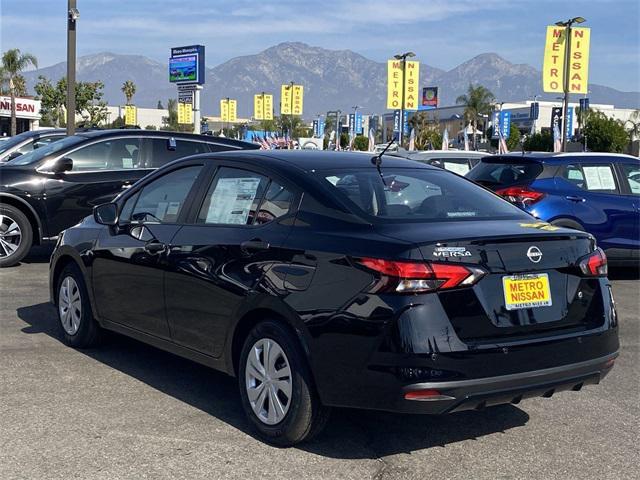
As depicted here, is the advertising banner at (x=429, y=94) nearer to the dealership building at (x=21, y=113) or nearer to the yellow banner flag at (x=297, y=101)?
the yellow banner flag at (x=297, y=101)

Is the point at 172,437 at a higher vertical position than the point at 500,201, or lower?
lower

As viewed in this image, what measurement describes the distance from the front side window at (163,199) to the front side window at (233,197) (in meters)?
0.26

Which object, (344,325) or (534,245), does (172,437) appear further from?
(534,245)

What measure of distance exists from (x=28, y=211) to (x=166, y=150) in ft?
6.56

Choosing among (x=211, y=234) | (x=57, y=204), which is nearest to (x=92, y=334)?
(x=211, y=234)

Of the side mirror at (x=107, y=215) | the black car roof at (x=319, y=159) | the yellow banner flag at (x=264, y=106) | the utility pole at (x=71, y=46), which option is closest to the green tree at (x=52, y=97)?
the yellow banner flag at (x=264, y=106)

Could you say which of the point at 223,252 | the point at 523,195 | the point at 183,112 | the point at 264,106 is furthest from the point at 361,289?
the point at 264,106

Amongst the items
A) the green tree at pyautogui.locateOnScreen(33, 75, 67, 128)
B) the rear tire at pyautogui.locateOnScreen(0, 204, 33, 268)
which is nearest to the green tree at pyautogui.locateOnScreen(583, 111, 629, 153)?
the green tree at pyautogui.locateOnScreen(33, 75, 67, 128)

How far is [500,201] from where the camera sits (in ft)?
16.7

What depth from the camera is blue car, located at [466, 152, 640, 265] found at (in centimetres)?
1002

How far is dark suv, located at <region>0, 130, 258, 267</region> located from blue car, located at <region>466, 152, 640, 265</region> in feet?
15.2

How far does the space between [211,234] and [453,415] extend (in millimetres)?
1838

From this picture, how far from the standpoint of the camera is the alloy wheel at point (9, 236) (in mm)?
10273

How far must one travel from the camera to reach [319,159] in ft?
16.5
